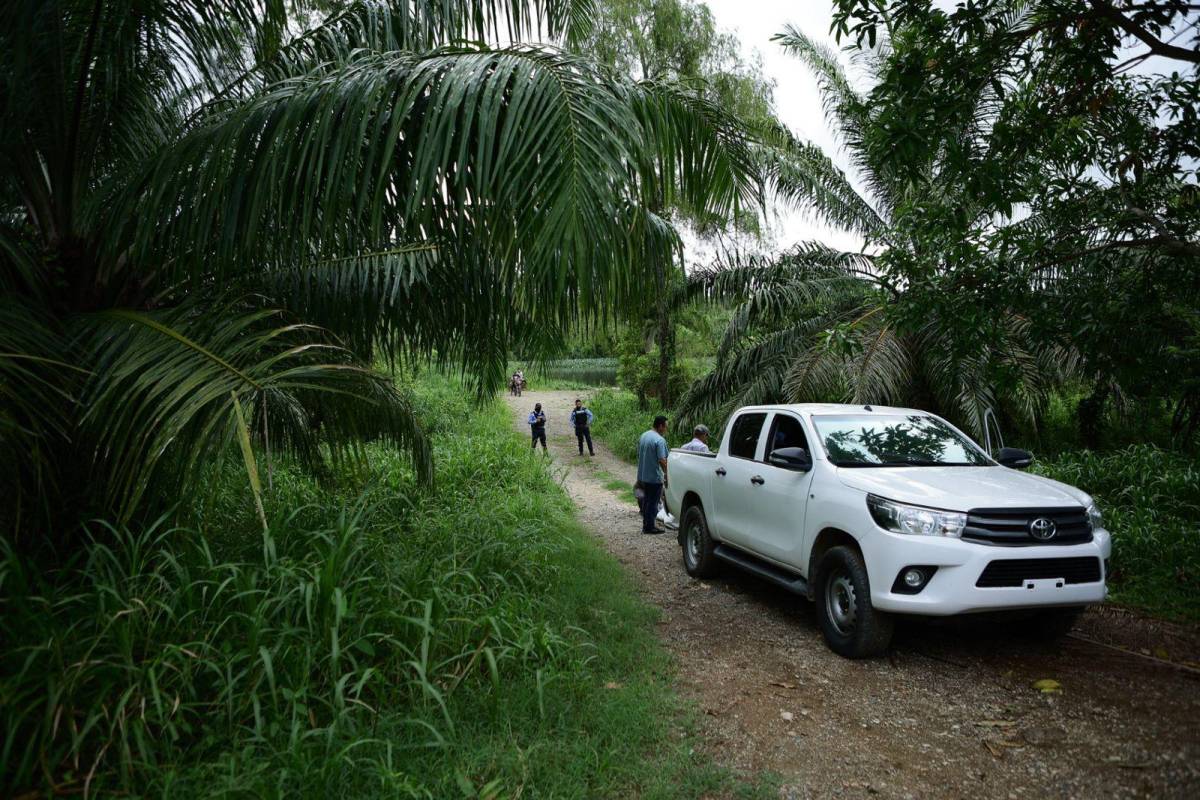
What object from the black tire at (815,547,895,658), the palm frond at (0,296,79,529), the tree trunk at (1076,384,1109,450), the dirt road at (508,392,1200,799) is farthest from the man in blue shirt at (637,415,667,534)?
the tree trunk at (1076,384,1109,450)

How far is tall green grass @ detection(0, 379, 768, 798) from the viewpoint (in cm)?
302

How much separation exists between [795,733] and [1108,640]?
318 cm

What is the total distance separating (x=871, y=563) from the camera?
496cm

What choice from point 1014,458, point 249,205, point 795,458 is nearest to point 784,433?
point 795,458

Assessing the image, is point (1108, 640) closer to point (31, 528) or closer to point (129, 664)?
point (129, 664)

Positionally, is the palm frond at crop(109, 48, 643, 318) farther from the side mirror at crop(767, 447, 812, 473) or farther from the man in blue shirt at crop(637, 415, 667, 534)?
the man in blue shirt at crop(637, 415, 667, 534)

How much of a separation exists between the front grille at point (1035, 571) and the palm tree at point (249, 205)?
2.84m

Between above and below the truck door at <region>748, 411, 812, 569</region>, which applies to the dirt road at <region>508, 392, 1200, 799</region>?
below

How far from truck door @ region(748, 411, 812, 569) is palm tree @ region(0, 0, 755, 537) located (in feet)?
7.73

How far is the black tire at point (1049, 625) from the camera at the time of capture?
214 inches

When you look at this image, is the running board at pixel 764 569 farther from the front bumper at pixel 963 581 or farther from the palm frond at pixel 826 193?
the palm frond at pixel 826 193

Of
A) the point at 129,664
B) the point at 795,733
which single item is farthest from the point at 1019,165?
the point at 129,664

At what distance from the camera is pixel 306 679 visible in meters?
3.50

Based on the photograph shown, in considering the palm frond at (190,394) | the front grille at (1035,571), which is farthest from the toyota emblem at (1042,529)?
the palm frond at (190,394)
